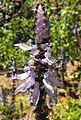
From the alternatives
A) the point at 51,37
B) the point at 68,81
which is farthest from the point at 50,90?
the point at 51,37

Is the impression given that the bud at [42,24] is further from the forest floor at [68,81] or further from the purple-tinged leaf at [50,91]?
the forest floor at [68,81]

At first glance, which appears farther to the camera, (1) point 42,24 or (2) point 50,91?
(2) point 50,91

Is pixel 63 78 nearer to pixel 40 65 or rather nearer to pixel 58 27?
pixel 58 27

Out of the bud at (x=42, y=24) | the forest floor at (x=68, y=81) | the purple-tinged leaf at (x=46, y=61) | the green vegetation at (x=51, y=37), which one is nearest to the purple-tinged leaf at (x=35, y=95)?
the purple-tinged leaf at (x=46, y=61)

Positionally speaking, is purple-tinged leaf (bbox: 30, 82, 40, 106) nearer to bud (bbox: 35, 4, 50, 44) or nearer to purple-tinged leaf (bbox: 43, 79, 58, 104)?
purple-tinged leaf (bbox: 43, 79, 58, 104)

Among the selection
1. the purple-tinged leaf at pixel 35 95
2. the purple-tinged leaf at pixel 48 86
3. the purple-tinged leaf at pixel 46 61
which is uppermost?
the purple-tinged leaf at pixel 46 61

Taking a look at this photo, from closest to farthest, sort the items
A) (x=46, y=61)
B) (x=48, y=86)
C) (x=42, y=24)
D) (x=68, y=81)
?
(x=42, y=24), (x=46, y=61), (x=48, y=86), (x=68, y=81)

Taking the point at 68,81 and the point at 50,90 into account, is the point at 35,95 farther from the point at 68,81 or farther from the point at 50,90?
the point at 68,81

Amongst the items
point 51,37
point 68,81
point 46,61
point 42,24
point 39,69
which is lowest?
point 68,81

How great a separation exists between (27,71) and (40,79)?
152mm

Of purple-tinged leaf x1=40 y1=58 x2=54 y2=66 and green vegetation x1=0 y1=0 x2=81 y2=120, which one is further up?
purple-tinged leaf x1=40 y1=58 x2=54 y2=66

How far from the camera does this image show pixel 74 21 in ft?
25.1

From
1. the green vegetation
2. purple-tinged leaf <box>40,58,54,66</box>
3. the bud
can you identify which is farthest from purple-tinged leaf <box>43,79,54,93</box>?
the green vegetation

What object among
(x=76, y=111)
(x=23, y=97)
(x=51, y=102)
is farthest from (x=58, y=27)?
(x=51, y=102)
